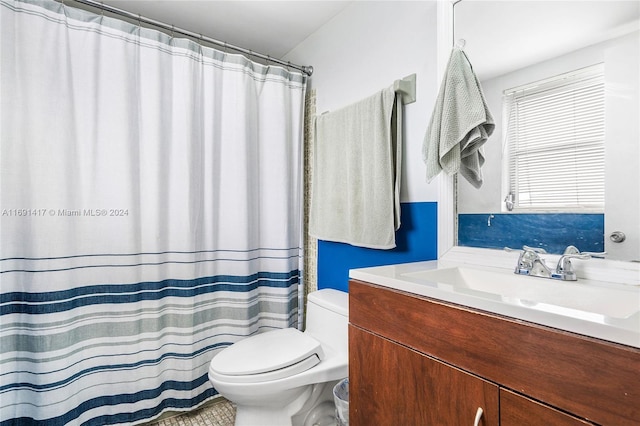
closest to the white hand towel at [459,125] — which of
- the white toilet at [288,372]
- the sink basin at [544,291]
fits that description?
the sink basin at [544,291]

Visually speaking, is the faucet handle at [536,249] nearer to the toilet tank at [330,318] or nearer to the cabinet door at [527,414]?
the cabinet door at [527,414]

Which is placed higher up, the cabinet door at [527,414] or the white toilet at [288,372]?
the cabinet door at [527,414]

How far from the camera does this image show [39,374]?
4.63 feet

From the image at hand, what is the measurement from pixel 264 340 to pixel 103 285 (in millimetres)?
810

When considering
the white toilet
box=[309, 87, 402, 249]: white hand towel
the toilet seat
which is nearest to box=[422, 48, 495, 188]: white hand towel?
box=[309, 87, 402, 249]: white hand towel

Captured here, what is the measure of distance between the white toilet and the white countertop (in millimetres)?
536

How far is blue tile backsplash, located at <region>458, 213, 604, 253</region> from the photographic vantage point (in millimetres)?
975

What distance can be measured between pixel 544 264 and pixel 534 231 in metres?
0.14

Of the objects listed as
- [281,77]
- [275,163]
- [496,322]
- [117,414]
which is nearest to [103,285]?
[117,414]

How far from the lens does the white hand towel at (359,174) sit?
1.48 meters

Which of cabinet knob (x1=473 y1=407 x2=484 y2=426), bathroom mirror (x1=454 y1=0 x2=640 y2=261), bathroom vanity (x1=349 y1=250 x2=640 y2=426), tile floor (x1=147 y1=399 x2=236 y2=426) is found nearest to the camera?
bathroom vanity (x1=349 y1=250 x2=640 y2=426)

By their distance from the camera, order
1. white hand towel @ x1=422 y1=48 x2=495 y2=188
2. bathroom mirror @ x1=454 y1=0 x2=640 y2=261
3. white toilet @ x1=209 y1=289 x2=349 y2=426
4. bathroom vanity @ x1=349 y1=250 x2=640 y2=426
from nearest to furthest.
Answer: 1. bathroom vanity @ x1=349 y1=250 x2=640 y2=426
2. bathroom mirror @ x1=454 y1=0 x2=640 y2=261
3. white hand towel @ x1=422 y1=48 x2=495 y2=188
4. white toilet @ x1=209 y1=289 x2=349 y2=426

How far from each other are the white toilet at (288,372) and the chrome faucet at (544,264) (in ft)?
2.56

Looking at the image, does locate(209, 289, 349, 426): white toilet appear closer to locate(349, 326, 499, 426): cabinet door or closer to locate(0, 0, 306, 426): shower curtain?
locate(349, 326, 499, 426): cabinet door
